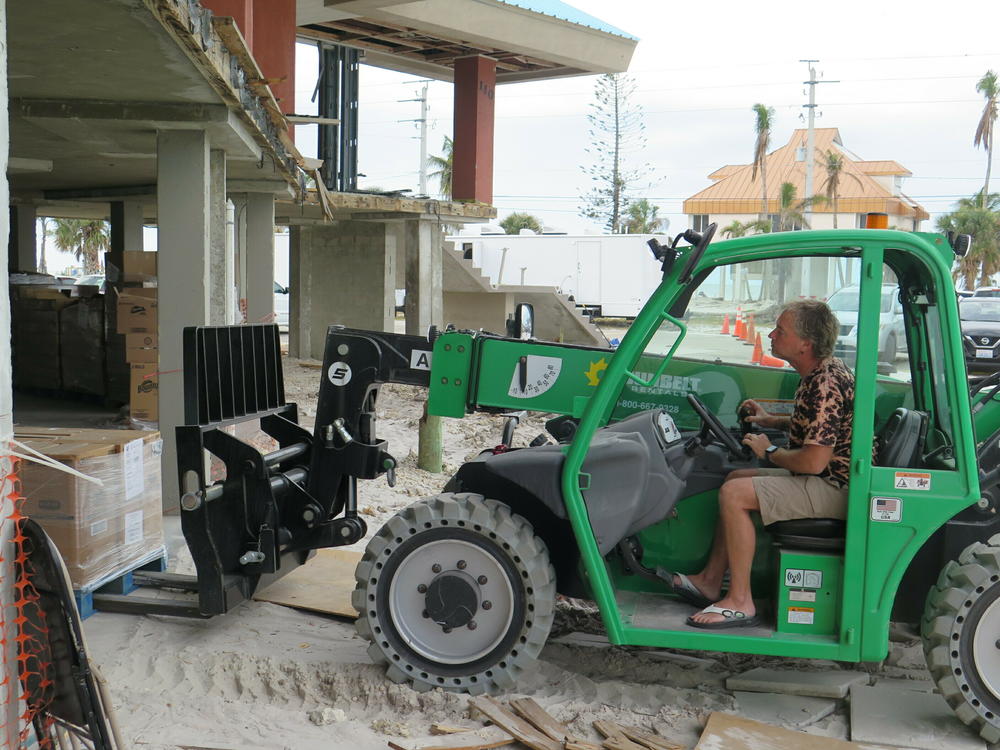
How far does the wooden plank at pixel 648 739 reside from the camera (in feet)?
13.5

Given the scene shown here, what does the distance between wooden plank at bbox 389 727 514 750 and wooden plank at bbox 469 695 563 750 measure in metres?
0.04

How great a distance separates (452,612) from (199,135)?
16.7 feet

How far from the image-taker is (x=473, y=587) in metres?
4.68

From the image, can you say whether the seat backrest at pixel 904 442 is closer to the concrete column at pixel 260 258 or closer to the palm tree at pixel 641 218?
the concrete column at pixel 260 258

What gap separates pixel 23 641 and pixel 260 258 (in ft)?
35.8

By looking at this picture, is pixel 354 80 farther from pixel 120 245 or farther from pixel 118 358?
pixel 118 358

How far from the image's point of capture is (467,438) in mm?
12086

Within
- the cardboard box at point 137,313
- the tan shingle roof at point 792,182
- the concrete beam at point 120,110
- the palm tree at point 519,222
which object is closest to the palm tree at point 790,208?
the tan shingle roof at point 792,182

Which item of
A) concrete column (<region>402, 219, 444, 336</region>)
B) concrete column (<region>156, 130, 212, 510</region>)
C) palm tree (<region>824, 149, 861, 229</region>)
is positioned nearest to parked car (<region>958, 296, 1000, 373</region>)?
concrete column (<region>402, 219, 444, 336</region>)

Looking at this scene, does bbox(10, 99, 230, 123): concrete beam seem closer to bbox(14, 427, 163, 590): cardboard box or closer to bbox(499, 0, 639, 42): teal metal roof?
bbox(14, 427, 163, 590): cardboard box

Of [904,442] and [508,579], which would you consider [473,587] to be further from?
[904,442]

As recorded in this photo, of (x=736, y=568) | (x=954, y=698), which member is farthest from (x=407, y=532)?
(x=954, y=698)

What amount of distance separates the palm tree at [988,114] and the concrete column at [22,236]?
53482mm

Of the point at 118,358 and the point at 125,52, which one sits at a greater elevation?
the point at 125,52
